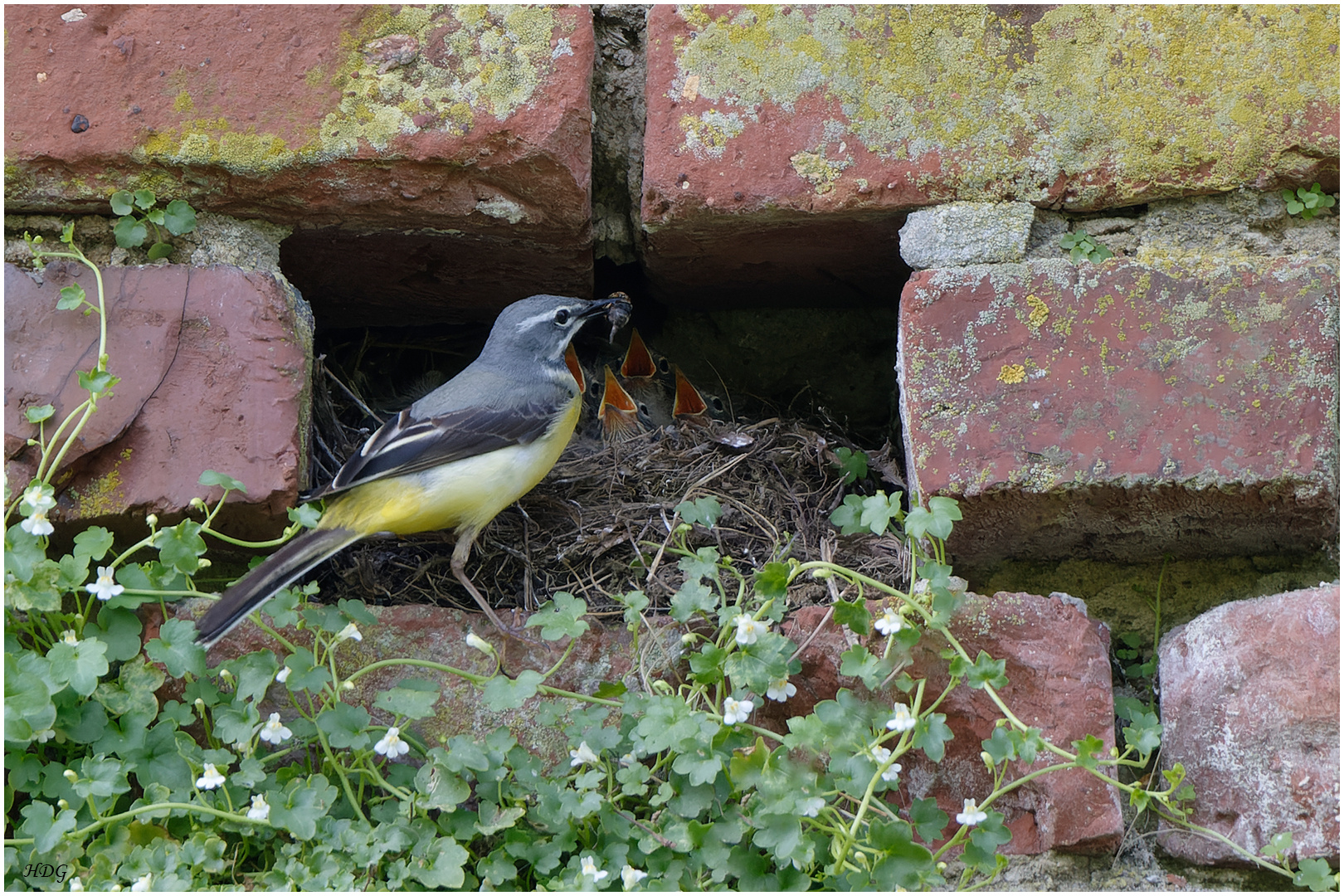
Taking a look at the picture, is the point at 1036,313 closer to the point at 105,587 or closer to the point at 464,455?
the point at 464,455

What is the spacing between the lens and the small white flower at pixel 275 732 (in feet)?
6.63

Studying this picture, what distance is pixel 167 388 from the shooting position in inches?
94.1

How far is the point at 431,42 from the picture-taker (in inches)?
99.0

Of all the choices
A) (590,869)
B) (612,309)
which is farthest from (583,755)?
(612,309)

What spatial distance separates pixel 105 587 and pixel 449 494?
894 millimetres

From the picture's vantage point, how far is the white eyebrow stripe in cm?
325

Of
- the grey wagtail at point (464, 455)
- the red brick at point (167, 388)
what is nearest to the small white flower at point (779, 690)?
the grey wagtail at point (464, 455)

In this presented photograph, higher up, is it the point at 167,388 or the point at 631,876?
the point at 167,388

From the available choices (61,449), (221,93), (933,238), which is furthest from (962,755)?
(221,93)

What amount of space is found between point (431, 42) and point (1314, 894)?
248 cm

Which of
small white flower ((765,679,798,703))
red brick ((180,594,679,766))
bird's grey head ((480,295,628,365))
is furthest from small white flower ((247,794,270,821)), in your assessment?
bird's grey head ((480,295,628,365))

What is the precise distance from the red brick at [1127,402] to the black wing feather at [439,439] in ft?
3.64

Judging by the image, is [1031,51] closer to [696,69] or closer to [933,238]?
[933,238]

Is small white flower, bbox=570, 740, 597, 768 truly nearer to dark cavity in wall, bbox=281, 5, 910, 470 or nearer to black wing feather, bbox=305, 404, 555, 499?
black wing feather, bbox=305, 404, 555, 499
